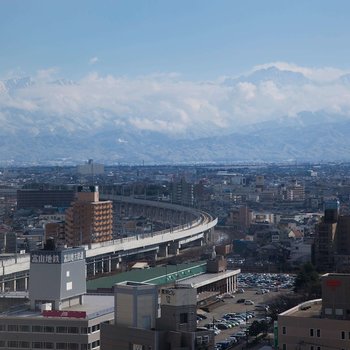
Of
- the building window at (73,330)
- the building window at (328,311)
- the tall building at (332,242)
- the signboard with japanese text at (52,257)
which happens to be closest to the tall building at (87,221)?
the tall building at (332,242)

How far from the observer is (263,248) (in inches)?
1268

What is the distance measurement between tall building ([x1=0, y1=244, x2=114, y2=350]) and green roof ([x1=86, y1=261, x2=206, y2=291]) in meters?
4.79

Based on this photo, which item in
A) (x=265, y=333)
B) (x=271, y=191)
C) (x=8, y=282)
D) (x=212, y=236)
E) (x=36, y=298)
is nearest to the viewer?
(x=36, y=298)

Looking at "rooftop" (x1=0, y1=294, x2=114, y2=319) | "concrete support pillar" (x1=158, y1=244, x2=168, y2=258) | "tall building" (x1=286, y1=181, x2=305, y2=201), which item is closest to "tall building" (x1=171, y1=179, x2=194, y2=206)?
"tall building" (x1=286, y1=181, x2=305, y2=201)

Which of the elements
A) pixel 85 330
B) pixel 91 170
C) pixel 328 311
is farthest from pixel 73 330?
pixel 91 170

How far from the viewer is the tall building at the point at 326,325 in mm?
11477

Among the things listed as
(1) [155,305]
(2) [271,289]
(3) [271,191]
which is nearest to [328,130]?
(3) [271,191]

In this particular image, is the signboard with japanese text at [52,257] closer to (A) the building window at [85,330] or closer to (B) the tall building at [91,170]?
(A) the building window at [85,330]

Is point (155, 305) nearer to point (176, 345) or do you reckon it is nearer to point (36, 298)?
point (176, 345)

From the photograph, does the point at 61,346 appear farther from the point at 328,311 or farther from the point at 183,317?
the point at 328,311

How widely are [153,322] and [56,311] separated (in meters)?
2.61

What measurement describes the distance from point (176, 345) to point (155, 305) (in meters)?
0.62

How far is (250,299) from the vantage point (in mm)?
22266

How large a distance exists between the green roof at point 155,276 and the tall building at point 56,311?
479 centimetres
